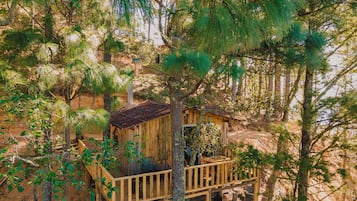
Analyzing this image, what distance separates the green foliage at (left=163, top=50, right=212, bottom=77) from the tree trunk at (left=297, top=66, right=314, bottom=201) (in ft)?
10.1

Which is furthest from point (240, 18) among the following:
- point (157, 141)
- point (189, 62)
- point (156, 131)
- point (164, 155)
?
point (164, 155)

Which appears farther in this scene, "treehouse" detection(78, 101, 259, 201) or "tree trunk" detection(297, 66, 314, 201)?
"treehouse" detection(78, 101, 259, 201)

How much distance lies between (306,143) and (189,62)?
395 centimetres

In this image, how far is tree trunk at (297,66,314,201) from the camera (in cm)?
543

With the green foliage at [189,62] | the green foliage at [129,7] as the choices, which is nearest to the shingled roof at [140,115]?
the green foliage at [189,62]

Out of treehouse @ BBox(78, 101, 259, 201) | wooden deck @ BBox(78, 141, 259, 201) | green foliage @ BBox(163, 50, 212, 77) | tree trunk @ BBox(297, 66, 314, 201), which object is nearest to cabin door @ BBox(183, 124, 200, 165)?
treehouse @ BBox(78, 101, 259, 201)

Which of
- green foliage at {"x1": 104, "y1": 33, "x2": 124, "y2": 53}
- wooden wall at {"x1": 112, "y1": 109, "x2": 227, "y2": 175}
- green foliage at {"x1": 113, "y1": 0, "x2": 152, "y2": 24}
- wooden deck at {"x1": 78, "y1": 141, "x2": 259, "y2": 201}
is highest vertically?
green foliage at {"x1": 104, "y1": 33, "x2": 124, "y2": 53}

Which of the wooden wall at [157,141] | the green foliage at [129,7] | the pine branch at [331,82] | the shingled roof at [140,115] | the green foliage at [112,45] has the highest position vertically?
the green foliage at [112,45]

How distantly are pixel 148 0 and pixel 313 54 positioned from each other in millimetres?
3445

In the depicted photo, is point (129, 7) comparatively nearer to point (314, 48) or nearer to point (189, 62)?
point (189, 62)

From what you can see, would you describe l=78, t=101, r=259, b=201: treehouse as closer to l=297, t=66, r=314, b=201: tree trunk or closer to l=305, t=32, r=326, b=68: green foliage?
l=297, t=66, r=314, b=201: tree trunk

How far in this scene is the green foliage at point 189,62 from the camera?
10.6 feet

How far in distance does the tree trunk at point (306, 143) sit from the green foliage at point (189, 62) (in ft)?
10.1

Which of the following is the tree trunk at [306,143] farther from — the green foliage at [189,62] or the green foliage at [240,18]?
the green foliage at [240,18]
